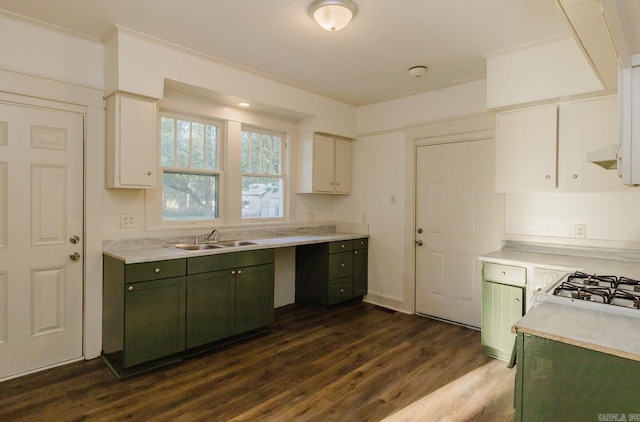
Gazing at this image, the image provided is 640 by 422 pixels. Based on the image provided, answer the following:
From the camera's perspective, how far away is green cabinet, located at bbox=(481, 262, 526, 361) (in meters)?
2.74

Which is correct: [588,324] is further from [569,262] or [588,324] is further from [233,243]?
[233,243]

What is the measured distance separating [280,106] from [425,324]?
276cm

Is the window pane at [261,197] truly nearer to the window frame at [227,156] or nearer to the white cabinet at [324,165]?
the window frame at [227,156]

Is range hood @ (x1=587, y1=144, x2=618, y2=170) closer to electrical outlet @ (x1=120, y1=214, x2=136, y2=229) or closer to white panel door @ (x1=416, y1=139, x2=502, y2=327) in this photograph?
white panel door @ (x1=416, y1=139, x2=502, y2=327)

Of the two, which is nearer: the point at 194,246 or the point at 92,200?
the point at 92,200

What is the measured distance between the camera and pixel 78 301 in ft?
9.20

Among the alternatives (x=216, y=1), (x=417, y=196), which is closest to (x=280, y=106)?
(x=216, y=1)

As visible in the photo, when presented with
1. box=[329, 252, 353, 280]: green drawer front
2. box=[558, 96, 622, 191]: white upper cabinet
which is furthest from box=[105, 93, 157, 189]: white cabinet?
box=[558, 96, 622, 191]: white upper cabinet

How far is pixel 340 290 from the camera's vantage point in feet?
13.8

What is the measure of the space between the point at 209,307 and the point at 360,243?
6.91 feet

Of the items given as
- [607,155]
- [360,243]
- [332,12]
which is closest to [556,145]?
[607,155]

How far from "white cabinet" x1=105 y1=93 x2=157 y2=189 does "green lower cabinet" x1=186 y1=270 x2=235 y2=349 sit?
0.90 m

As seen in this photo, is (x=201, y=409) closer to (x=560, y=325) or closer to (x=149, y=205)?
(x=149, y=205)

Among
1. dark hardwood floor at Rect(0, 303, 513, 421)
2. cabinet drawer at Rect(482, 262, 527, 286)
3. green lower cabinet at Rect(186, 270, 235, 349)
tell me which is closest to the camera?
dark hardwood floor at Rect(0, 303, 513, 421)
